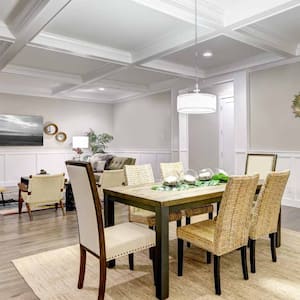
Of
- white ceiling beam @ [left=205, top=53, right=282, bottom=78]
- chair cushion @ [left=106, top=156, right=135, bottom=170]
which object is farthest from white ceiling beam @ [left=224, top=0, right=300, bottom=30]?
chair cushion @ [left=106, top=156, right=135, bottom=170]

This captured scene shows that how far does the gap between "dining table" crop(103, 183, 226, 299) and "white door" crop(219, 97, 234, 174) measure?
463cm

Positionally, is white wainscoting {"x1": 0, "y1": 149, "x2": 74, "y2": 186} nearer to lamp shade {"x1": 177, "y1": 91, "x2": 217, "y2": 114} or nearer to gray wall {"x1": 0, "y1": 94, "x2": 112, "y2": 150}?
gray wall {"x1": 0, "y1": 94, "x2": 112, "y2": 150}

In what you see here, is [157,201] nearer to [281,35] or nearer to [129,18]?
[129,18]

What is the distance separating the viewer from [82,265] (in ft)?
7.69

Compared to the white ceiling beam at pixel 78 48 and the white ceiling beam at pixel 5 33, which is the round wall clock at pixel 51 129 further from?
the white ceiling beam at pixel 5 33

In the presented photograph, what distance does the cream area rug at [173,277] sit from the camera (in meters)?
2.25

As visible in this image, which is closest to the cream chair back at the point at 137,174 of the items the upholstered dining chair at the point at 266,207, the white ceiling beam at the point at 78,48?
the upholstered dining chair at the point at 266,207

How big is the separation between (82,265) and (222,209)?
3.97 ft

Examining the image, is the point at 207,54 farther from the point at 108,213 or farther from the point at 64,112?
the point at 64,112

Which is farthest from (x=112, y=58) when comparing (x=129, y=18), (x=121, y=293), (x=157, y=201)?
(x=121, y=293)

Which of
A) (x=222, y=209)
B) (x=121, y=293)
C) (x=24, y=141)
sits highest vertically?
(x=24, y=141)

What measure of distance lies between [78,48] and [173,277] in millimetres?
3593

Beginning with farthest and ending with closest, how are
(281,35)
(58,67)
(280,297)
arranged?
(58,67) < (281,35) < (280,297)

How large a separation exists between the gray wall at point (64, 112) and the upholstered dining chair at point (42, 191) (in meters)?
4.35
